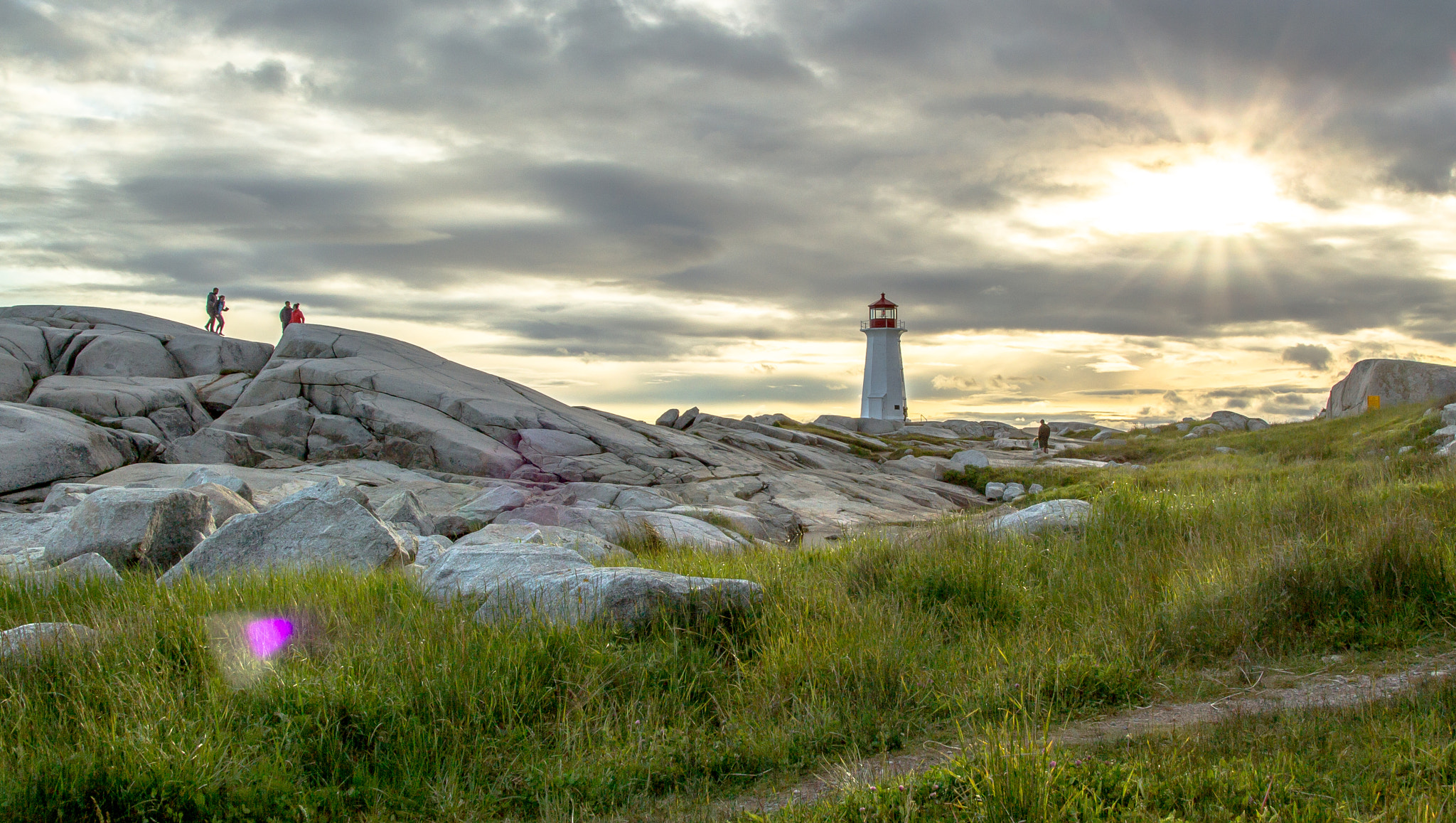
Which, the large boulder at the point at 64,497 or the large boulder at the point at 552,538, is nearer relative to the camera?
the large boulder at the point at 552,538

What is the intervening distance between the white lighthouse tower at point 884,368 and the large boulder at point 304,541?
186 feet

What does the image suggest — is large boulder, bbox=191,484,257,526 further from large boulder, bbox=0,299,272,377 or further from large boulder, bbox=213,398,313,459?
large boulder, bbox=0,299,272,377

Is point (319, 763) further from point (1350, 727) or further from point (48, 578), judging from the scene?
point (1350, 727)

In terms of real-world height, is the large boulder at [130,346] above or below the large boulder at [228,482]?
above

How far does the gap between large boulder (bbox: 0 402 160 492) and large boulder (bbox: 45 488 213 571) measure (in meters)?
10.0

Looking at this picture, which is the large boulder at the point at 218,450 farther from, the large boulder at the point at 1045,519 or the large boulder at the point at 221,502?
the large boulder at the point at 1045,519

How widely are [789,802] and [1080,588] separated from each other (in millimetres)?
4565

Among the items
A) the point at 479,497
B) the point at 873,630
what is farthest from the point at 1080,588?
the point at 479,497

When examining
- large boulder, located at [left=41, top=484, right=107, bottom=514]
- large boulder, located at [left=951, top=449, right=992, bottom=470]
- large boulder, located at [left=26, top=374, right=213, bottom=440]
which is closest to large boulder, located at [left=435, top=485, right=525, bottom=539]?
large boulder, located at [left=41, top=484, right=107, bottom=514]

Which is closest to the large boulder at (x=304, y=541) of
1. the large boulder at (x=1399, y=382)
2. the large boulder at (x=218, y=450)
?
the large boulder at (x=218, y=450)

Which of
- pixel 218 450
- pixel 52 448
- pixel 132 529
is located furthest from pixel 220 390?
pixel 132 529

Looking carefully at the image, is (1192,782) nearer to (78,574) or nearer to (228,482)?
(78,574)

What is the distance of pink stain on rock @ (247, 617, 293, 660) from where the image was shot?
18.4 ft

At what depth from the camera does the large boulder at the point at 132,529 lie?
A: 31.4 ft
